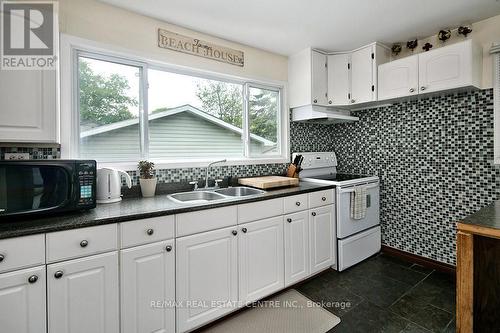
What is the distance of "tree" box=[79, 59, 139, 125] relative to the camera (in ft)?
6.19

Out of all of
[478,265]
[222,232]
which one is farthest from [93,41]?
[478,265]

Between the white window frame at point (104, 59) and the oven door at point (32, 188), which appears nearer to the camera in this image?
the oven door at point (32, 188)

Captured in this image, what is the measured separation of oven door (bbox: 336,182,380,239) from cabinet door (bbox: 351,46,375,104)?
99cm

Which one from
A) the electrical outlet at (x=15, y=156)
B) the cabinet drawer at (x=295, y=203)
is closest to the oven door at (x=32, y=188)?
the electrical outlet at (x=15, y=156)

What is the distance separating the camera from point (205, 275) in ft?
5.44

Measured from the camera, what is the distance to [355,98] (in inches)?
109

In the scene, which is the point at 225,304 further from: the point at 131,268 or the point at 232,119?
the point at 232,119

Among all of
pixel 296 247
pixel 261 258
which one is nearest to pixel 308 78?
pixel 296 247

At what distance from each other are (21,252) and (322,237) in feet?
7.23

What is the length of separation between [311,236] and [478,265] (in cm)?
122

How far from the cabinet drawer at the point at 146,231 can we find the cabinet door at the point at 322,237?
1.34 meters

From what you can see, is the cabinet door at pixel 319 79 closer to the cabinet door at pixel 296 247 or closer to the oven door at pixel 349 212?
the oven door at pixel 349 212

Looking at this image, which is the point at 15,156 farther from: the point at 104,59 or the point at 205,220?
the point at 205,220

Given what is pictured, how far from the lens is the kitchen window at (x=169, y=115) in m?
1.93
